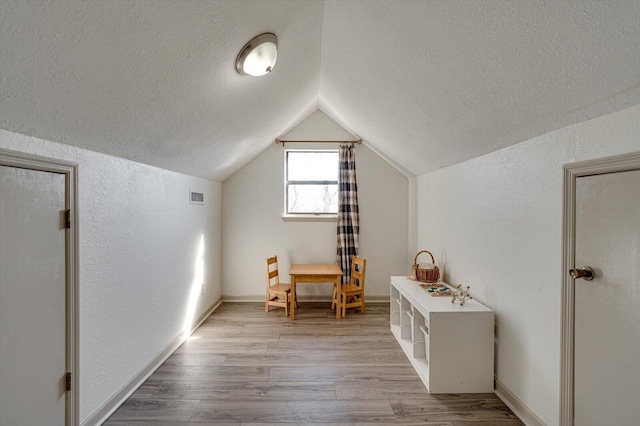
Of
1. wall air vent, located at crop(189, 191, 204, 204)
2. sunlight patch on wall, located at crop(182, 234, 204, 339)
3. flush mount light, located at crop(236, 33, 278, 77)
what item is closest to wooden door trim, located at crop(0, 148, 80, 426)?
flush mount light, located at crop(236, 33, 278, 77)

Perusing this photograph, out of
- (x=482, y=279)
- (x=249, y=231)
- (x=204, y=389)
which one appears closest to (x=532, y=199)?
(x=482, y=279)

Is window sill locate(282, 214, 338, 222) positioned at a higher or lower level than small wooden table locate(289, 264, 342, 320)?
higher

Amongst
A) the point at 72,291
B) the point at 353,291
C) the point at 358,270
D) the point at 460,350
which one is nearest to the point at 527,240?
the point at 460,350

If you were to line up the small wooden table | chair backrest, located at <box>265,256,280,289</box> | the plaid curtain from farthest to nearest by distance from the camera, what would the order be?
the plaid curtain
chair backrest, located at <box>265,256,280,289</box>
the small wooden table

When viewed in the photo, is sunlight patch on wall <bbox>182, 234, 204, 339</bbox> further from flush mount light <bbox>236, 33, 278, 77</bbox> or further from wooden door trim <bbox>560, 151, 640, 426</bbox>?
wooden door trim <bbox>560, 151, 640, 426</bbox>

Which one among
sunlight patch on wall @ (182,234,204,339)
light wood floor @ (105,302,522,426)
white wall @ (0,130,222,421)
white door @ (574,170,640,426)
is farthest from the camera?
sunlight patch on wall @ (182,234,204,339)

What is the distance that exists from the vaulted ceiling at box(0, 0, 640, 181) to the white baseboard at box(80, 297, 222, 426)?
1577 millimetres

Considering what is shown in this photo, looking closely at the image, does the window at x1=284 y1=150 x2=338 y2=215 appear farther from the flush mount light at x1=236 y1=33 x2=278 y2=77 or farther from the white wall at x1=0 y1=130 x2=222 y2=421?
the flush mount light at x1=236 y1=33 x2=278 y2=77

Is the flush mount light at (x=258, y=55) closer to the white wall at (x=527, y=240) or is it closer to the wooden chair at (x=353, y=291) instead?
the white wall at (x=527, y=240)

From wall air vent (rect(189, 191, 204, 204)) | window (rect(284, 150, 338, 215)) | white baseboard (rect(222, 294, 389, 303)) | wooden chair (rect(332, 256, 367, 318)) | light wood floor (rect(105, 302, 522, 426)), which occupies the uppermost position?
window (rect(284, 150, 338, 215))

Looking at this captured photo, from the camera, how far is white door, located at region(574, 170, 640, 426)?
1.29 meters

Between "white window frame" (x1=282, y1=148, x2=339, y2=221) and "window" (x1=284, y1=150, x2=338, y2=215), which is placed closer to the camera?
"white window frame" (x1=282, y1=148, x2=339, y2=221)

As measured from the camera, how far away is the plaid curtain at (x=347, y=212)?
4.24 m

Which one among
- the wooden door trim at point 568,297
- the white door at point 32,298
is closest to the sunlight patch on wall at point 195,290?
the white door at point 32,298
